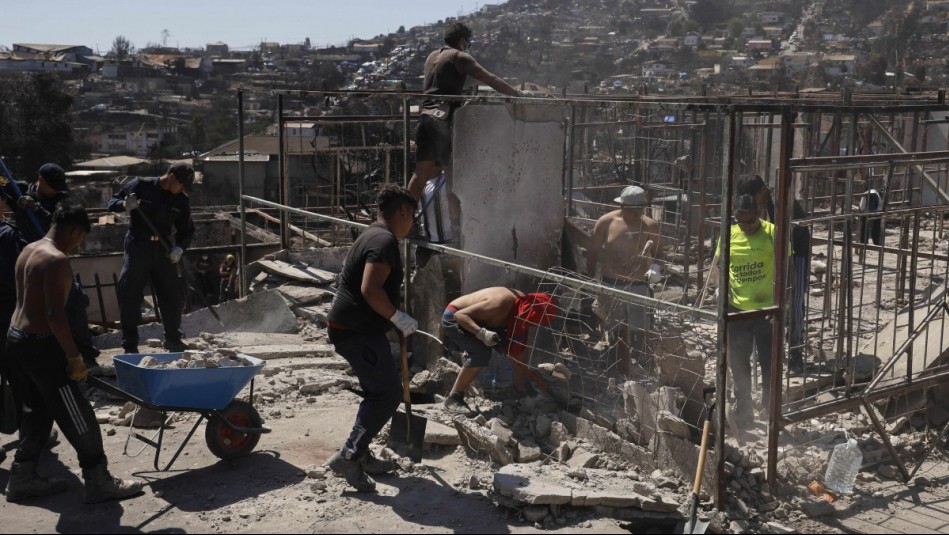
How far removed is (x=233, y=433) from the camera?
6.38 m

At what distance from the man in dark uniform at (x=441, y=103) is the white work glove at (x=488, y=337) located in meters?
1.91

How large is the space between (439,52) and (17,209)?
12.6 ft

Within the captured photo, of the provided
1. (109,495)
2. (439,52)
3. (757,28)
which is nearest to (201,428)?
(109,495)

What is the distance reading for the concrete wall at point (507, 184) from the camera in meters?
8.09

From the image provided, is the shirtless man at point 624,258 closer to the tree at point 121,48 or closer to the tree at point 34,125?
the tree at point 34,125

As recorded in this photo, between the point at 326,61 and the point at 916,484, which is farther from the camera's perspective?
the point at 326,61

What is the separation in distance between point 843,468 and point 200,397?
13.7 feet

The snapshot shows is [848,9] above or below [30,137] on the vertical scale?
above

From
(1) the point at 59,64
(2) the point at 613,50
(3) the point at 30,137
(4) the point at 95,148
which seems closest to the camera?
(3) the point at 30,137

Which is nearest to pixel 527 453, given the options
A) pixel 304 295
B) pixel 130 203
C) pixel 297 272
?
pixel 130 203

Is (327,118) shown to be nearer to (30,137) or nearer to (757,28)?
(30,137)

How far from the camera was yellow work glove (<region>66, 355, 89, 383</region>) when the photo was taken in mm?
5582

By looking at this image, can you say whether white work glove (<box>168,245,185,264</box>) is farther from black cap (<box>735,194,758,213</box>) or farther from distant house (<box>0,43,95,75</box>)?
distant house (<box>0,43,95,75</box>)

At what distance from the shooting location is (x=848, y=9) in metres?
82.8
